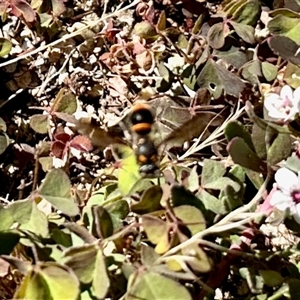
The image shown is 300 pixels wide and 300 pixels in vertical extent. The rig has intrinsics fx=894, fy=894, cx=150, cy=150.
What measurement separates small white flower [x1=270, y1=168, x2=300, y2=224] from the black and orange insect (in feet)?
0.82

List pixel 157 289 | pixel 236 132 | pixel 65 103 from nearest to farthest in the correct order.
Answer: pixel 157 289 < pixel 236 132 < pixel 65 103

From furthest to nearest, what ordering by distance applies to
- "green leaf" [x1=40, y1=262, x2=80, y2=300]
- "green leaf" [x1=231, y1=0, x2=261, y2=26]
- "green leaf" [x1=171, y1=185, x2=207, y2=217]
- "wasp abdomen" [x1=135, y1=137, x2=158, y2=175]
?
"green leaf" [x1=231, y1=0, x2=261, y2=26]
"wasp abdomen" [x1=135, y1=137, x2=158, y2=175]
"green leaf" [x1=171, y1=185, x2=207, y2=217]
"green leaf" [x1=40, y1=262, x2=80, y2=300]

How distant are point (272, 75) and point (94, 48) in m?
0.52

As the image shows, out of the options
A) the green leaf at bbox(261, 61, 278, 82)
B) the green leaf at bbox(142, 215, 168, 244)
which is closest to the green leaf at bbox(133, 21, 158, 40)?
the green leaf at bbox(261, 61, 278, 82)

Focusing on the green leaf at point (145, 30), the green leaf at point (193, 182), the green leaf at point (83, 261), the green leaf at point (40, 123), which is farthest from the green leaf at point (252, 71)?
the green leaf at point (83, 261)

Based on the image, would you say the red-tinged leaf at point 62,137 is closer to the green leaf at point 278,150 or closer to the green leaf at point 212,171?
the green leaf at point 212,171

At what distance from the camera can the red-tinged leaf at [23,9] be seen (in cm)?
224

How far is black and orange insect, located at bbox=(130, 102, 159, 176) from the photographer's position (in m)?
1.79

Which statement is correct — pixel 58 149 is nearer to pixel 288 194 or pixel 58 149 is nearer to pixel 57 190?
pixel 57 190

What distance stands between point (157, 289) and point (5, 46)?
2.90 ft

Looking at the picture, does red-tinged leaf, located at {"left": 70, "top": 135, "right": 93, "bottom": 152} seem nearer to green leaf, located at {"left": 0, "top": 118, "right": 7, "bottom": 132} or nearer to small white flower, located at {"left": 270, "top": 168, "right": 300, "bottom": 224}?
green leaf, located at {"left": 0, "top": 118, "right": 7, "bottom": 132}

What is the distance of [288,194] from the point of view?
1.74m

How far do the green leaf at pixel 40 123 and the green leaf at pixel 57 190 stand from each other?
0.42 metres

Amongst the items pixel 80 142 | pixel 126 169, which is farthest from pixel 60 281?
pixel 80 142
